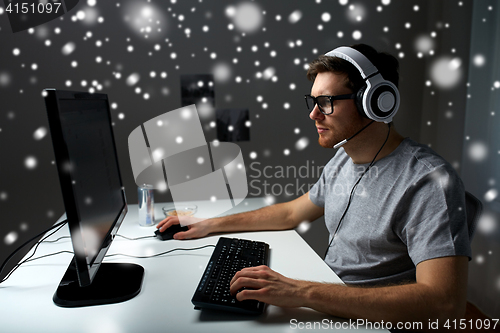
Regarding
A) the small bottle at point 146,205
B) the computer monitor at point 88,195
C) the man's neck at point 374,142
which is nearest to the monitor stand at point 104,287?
the computer monitor at point 88,195

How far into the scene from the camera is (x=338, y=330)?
2.37 feet

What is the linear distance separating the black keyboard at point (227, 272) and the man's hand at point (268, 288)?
2 centimetres

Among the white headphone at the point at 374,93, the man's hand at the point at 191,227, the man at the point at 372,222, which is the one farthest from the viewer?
the man's hand at the point at 191,227

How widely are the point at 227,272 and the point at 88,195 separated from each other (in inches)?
14.7

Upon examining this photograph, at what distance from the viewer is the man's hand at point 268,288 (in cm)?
78

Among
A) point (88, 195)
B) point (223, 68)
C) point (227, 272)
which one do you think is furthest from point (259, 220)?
point (223, 68)

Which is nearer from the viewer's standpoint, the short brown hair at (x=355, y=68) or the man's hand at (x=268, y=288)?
the man's hand at (x=268, y=288)

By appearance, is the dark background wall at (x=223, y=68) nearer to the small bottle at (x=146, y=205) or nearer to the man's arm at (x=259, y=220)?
the small bottle at (x=146, y=205)

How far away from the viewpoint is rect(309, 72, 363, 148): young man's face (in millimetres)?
1108

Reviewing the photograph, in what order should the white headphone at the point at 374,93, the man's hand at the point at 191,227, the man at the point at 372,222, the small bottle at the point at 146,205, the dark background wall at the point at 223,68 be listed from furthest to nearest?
the dark background wall at the point at 223,68
the small bottle at the point at 146,205
the man's hand at the point at 191,227
the white headphone at the point at 374,93
the man at the point at 372,222

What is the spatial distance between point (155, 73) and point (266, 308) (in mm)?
1413

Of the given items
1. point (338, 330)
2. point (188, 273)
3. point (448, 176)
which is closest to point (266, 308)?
point (338, 330)

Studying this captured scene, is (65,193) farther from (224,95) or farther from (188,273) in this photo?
(224,95)

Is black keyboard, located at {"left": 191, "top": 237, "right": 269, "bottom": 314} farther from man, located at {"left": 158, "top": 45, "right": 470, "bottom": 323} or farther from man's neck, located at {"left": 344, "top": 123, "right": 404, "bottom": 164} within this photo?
man's neck, located at {"left": 344, "top": 123, "right": 404, "bottom": 164}
